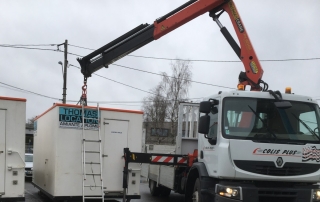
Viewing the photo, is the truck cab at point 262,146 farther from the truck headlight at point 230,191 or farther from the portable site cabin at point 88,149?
the portable site cabin at point 88,149

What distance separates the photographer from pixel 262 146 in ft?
22.6

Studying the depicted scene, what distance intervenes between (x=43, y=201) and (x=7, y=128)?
4.19 meters

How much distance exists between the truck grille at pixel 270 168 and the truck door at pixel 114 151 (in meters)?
3.53

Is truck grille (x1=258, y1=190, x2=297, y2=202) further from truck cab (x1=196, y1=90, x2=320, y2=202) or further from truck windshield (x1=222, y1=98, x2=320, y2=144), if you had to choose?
truck windshield (x1=222, y1=98, x2=320, y2=144)

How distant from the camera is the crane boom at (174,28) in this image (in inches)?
352

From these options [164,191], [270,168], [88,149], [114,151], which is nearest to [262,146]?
[270,168]

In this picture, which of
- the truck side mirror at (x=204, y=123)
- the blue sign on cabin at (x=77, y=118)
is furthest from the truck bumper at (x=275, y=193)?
the blue sign on cabin at (x=77, y=118)

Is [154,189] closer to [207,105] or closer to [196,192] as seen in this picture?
[196,192]

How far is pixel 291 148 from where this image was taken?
23.0 ft

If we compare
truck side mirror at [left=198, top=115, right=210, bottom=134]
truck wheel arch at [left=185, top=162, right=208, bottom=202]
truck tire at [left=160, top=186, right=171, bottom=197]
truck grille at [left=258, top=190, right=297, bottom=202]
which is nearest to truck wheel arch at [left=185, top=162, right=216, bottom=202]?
truck wheel arch at [left=185, top=162, right=208, bottom=202]

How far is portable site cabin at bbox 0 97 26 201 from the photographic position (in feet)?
25.5

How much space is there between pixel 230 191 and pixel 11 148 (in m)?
4.52

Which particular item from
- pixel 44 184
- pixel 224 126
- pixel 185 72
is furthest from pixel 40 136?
Answer: pixel 185 72

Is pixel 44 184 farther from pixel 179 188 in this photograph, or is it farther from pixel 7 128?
pixel 179 188
